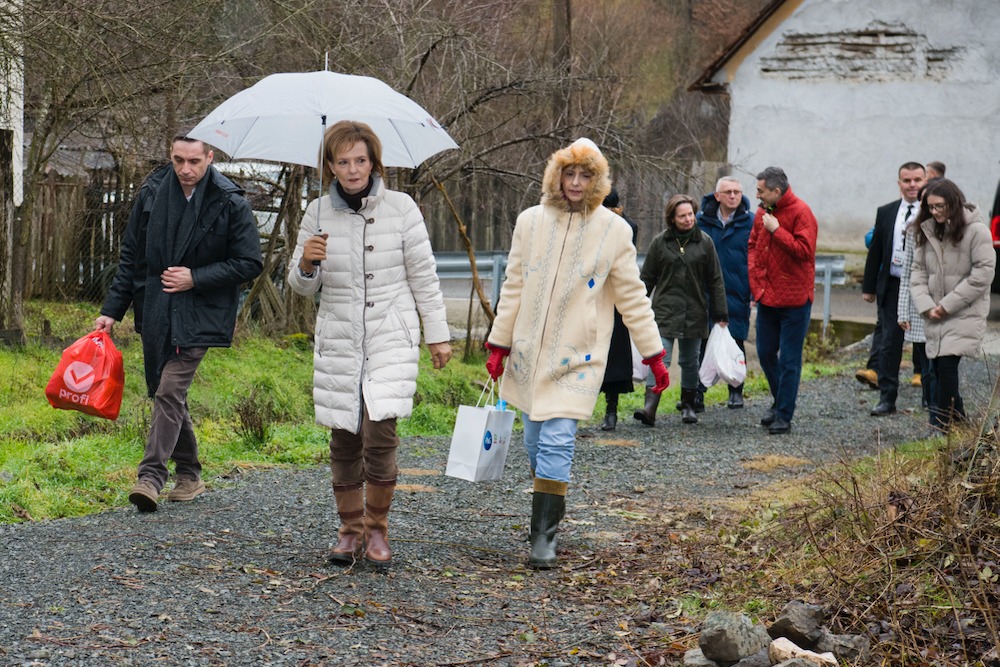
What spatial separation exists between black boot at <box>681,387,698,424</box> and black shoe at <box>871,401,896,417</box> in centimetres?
152

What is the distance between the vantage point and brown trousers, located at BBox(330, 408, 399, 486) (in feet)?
18.4


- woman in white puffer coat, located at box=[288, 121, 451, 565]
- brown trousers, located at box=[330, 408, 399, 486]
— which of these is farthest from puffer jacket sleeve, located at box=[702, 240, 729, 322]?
brown trousers, located at box=[330, 408, 399, 486]

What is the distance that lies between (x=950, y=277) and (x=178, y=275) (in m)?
5.24

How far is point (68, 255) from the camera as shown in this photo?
601 inches

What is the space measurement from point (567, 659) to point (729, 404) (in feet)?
24.3

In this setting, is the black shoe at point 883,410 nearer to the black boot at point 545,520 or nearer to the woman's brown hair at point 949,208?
the woman's brown hair at point 949,208

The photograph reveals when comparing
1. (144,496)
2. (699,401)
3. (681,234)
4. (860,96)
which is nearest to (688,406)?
(699,401)

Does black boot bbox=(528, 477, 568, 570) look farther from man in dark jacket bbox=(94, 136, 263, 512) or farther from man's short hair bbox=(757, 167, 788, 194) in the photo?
man's short hair bbox=(757, 167, 788, 194)

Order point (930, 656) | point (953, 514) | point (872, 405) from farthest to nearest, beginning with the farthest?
point (872, 405), point (953, 514), point (930, 656)

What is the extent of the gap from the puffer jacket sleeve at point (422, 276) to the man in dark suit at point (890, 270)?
231 inches

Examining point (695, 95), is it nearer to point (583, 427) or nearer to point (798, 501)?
point (583, 427)

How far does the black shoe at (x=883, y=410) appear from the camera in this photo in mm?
11102

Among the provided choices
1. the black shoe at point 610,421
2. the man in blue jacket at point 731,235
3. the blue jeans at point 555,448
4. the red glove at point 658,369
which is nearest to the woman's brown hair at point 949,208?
the man in blue jacket at point 731,235

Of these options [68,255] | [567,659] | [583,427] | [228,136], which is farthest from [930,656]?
[68,255]
